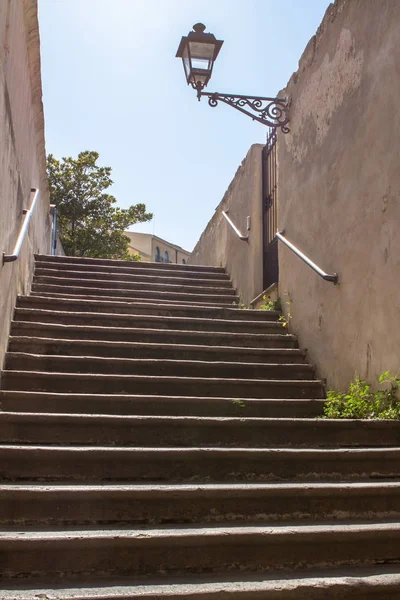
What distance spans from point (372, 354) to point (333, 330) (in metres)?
0.69

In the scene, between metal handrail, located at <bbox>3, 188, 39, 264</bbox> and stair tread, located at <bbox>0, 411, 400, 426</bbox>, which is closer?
stair tread, located at <bbox>0, 411, 400, 426</bbox>

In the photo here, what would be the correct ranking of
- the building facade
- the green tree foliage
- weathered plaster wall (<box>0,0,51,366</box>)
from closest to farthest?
weathered plaster wall (<box>0,0,51,366</box>) → the green tree foliage → the building facade

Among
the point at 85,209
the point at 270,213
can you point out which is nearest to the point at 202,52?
the point at 270,213

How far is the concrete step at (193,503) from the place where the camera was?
2494 millimetres

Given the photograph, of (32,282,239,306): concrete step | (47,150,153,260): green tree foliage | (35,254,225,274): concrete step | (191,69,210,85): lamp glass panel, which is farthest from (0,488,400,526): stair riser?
(47,150,153,260): green tree foliage

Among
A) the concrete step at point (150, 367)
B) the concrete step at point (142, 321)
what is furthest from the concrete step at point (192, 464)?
the concrete step at point (142, 321)

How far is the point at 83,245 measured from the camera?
1684 cm

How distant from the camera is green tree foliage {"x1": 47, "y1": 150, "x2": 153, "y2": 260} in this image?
55.5 ft

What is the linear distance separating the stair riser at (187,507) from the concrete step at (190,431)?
0.57 meters

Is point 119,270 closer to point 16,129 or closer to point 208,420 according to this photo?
point 16,129

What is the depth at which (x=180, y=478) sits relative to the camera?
2854mm

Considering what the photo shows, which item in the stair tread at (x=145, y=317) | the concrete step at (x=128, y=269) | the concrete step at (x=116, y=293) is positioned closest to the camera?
the stair tread at (x=145, y=317)

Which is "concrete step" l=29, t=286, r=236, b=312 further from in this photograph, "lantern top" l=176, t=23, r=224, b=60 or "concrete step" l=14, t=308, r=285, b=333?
"lantern top" l=176, t=23, r=224, b=60

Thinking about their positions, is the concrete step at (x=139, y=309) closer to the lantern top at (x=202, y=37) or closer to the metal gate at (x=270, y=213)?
the metal gate at (x=270, y=213)
